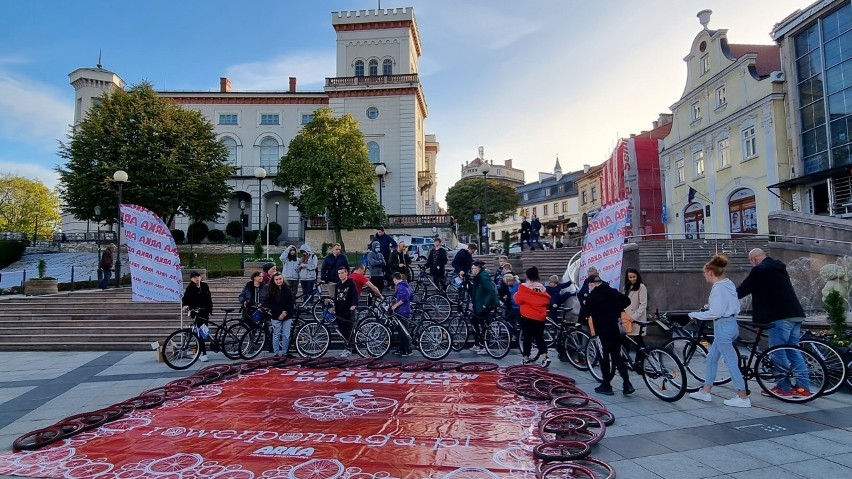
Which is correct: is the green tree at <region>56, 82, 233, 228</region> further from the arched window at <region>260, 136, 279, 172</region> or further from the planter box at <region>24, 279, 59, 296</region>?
the arched window at <region>260, 136, 279, 172</region>

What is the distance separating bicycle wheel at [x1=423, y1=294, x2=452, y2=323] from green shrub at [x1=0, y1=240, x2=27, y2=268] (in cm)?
3252

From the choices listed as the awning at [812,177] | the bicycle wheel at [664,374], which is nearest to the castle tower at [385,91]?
the awning at [812,177]

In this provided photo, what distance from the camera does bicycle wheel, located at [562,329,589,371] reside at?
372 inches

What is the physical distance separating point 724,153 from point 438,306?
2514cm

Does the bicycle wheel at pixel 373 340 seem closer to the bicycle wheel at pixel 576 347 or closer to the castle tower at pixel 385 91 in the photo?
the bicycle wheel at pixel 576 347

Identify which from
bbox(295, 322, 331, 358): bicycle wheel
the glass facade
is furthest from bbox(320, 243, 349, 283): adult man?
the glass facade

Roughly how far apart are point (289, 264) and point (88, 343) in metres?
5.52

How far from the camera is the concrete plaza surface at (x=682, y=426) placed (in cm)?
465

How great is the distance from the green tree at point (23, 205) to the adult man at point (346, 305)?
66.8 meters

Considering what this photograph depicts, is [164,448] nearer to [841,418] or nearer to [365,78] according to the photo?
[841,418]

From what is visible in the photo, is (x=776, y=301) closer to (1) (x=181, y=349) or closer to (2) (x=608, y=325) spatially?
(2) (x=608, y=325)

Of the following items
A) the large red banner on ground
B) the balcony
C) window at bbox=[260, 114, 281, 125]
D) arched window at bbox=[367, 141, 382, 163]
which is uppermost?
the balcony

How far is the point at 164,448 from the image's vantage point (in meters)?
5.34

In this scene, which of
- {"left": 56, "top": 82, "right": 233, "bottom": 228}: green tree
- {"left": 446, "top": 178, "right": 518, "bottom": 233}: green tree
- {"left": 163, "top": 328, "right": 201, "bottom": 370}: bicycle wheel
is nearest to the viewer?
{"left": 163, "top": 328, "right": 201, "bottom": 370}: bicycle wheel
